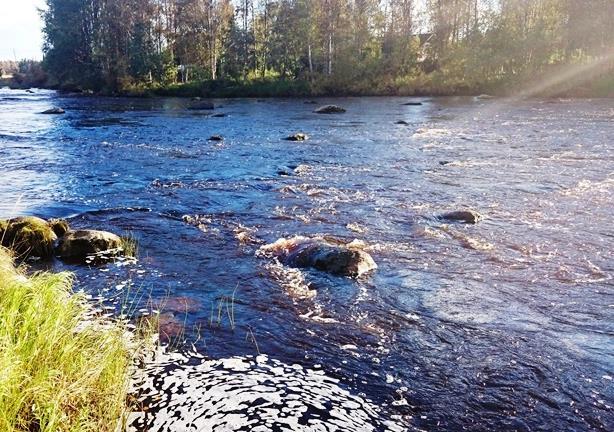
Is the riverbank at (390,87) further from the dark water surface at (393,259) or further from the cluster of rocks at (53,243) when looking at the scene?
the cluster of rocks at (53,243)

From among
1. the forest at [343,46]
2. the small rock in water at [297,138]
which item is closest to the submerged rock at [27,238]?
the small rock in water at [297,138]

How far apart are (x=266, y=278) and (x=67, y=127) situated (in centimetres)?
2412

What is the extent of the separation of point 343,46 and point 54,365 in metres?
58.1

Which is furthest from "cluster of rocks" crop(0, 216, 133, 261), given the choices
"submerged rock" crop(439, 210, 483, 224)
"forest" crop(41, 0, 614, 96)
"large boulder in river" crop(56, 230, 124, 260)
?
"forest" crop(41, 0, 614, 96)

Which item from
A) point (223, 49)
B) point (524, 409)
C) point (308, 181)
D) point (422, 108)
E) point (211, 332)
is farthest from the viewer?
point (223, 49)

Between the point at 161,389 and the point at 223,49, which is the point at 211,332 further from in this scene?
the point at 223,49

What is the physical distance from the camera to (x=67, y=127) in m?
27.8

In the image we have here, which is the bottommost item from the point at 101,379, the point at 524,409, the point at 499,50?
the point at 524,409

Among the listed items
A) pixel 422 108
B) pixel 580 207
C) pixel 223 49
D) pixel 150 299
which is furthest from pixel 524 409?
pixel 223 49

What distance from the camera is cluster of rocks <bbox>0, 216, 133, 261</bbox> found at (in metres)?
8.43

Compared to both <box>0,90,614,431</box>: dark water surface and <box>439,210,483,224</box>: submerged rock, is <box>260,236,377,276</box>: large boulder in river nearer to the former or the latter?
<box>0,90,614,431</box>: dark water surface

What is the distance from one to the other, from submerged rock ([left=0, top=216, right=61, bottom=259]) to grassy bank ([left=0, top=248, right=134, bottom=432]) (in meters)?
3.54

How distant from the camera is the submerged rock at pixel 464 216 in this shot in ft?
33.5

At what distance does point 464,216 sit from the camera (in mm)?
10266
